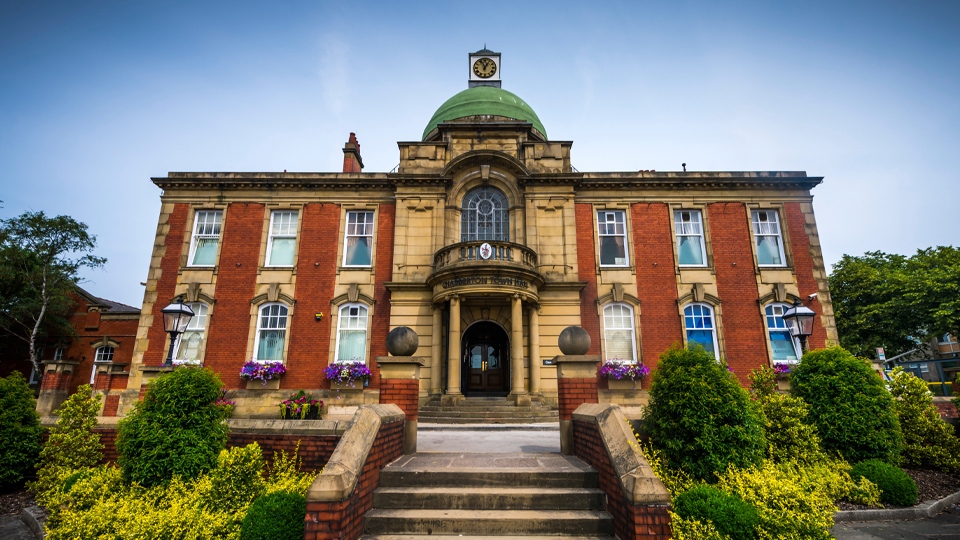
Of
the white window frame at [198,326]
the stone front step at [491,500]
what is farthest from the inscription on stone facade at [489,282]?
the stone front step at [491,500]

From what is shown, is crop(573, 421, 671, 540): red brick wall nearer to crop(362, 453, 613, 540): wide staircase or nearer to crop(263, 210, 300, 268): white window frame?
crop(362, 453, 613, 540): wide staircase

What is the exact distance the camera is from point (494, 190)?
1903 cm

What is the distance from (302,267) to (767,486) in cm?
1691

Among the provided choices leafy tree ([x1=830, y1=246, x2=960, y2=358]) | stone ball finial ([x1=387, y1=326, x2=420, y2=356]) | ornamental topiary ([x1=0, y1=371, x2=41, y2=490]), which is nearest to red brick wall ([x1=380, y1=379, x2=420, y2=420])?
stone ball finial ([x1=387, y1=326, x2=420, y2=356])

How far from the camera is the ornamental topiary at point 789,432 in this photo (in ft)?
23.4

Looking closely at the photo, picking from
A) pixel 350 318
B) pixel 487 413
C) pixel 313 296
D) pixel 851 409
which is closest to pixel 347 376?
pixel 350 318

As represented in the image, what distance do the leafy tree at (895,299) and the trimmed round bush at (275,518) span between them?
3242 centimetres

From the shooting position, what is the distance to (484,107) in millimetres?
23047

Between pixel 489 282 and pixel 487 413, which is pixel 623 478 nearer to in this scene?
pixel 487 413

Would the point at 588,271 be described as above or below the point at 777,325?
above

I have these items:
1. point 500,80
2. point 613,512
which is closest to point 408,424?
point 613,512

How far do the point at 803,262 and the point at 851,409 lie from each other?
12.7 meters

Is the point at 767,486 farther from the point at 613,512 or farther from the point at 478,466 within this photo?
the point at 478,466

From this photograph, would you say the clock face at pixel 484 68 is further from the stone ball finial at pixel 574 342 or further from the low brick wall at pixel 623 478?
A: the low brick wall at pixel 623 478
